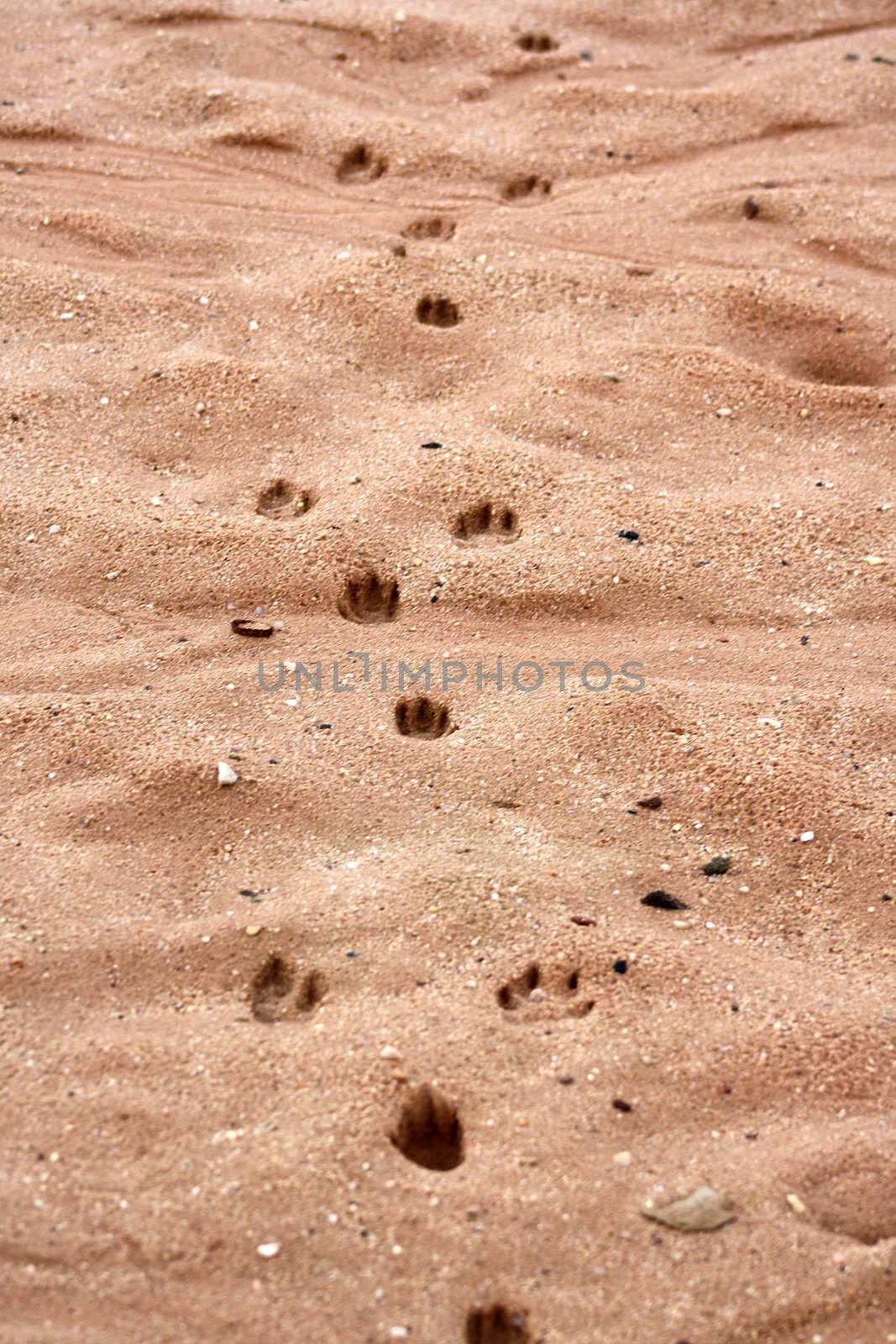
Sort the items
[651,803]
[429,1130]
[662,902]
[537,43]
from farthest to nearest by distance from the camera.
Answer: [537,43]
[651,803]
[662,902]
[429,1130]

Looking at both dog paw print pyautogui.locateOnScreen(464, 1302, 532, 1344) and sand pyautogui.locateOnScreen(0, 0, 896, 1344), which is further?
sand pyautogui.locateOnScreen(0, 0, 896, 1344)

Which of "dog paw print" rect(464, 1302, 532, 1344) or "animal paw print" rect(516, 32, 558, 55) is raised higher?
"animal paw print" rect(516, 32, 558, 55)

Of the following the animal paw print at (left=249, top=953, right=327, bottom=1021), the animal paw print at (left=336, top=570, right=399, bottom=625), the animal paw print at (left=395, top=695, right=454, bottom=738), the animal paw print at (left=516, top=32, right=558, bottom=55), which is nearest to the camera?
the animal paw print at (left=249, top=953, right=327, bottom=1021)

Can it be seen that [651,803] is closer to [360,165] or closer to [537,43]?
[360,165]

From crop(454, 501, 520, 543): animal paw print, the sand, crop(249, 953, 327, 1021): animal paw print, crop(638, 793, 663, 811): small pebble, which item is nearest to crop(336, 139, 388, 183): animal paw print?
the sand

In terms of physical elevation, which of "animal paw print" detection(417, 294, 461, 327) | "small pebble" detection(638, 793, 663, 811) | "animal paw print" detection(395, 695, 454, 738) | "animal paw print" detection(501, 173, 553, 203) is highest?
"animal paw print" detection(501, 173, 553, 203)

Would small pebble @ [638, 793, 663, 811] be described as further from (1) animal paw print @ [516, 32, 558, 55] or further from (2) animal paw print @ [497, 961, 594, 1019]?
(1) animal paw print @ [516, 32, 558, 55]

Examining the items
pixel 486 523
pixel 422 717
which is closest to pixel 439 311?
pixel 486 523
